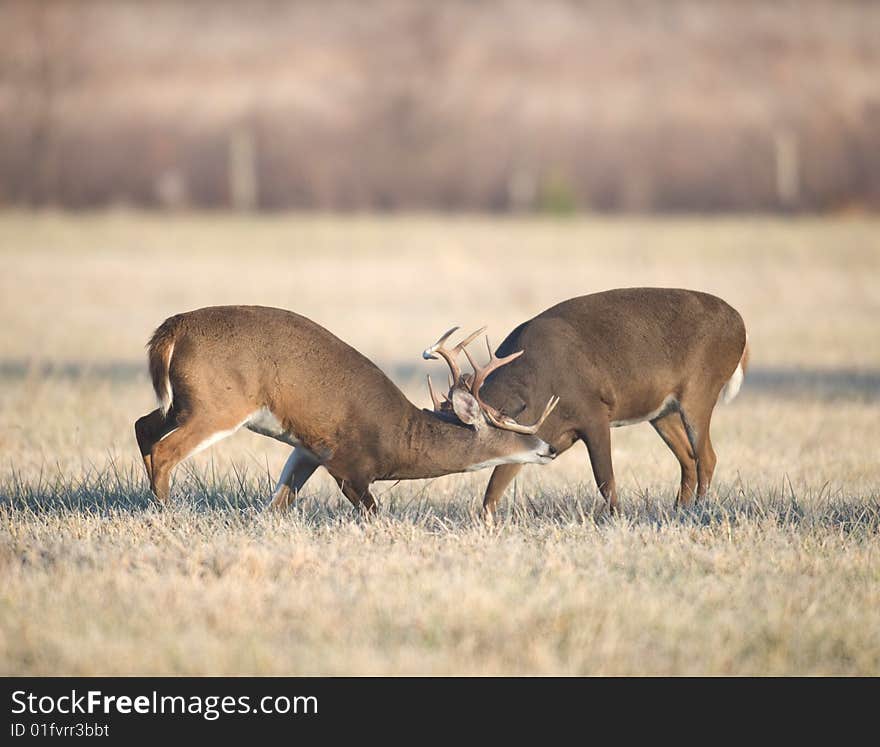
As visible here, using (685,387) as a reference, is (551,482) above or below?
below

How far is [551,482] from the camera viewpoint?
33.7ft

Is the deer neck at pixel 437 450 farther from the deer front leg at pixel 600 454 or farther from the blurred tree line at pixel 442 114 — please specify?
the blurred tree line at pixel 442 114

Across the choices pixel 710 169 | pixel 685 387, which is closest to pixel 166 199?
pixel 710 169

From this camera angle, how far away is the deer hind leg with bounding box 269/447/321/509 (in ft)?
29.1

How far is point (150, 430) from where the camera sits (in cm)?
895

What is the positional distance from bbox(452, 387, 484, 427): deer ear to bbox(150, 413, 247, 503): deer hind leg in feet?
3.87

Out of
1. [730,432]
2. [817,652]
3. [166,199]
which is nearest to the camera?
[817,652]

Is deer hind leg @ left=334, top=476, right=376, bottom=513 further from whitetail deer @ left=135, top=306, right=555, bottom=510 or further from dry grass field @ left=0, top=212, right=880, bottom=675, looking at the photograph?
dry grass field @ left=0, top=212, right=880, bottom=675

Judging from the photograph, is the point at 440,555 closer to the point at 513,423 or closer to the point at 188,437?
the point at 513,423

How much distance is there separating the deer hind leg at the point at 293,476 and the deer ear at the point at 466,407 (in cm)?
89

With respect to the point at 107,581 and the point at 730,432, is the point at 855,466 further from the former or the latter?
the point at 107,581

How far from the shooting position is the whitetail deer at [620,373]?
8859mm

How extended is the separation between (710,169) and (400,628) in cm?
3464

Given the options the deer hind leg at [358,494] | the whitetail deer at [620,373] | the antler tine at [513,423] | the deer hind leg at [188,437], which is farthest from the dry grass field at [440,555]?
the antler tine at [513,423]
